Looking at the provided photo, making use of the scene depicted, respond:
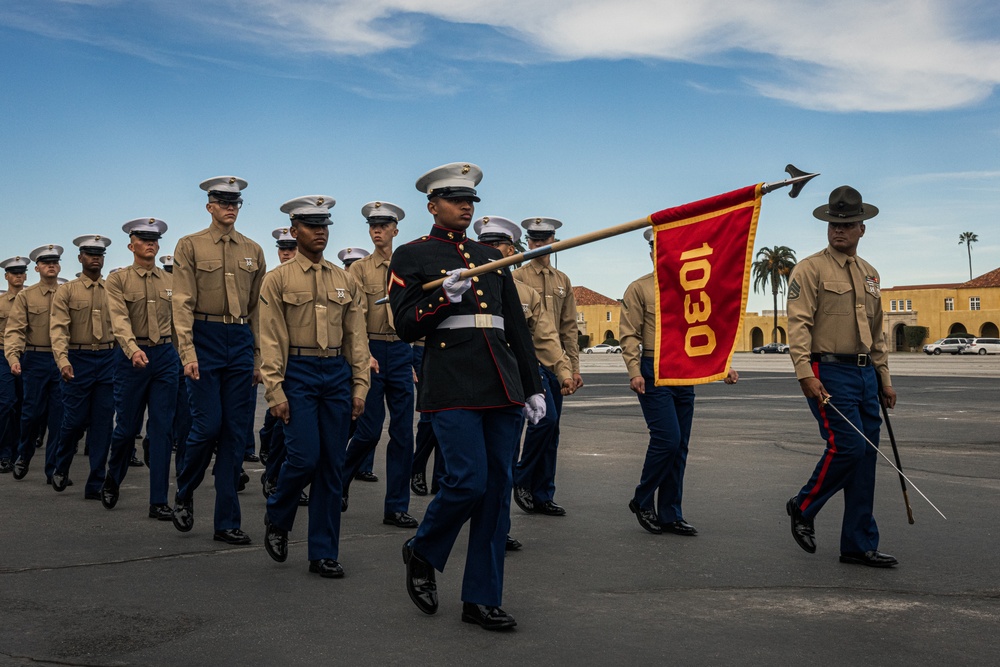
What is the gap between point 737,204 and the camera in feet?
14.9

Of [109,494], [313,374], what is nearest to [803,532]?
[313,374]

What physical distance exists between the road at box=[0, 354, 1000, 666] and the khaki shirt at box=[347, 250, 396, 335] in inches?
57.6

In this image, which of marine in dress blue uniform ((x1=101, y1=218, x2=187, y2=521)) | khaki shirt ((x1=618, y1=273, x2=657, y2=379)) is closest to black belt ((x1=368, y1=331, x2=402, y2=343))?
marine in dress blue uniform ((x1=101, y1=218, x2=187, y2=521))

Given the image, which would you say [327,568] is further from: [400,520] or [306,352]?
[400,520]

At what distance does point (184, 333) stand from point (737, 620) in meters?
4.02

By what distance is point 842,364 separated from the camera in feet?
20.9

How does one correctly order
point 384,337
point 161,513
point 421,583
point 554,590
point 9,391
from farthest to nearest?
point 9,391 < point 384,337 < point 161,513 < point 554,590 < point 421,583

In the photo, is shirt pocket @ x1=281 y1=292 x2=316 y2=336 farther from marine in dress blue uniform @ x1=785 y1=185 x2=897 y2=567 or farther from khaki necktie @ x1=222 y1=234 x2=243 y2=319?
marine in dress blue uniform @ x1=785 y1=185 x2=897 y2=567

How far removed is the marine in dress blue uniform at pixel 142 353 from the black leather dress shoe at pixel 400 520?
5.90ft

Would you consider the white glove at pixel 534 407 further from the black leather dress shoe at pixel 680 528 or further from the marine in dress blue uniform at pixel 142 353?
the marine in dress blue uniform at pixel 142 353

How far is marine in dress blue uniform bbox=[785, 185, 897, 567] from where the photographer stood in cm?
622

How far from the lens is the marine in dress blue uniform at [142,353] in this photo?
323 inches

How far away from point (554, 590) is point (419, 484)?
13.0 ft

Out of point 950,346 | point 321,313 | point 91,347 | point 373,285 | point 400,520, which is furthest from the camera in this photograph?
point 950,346
